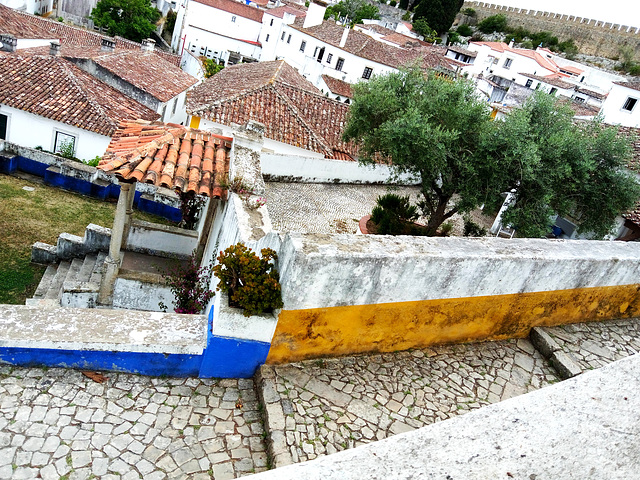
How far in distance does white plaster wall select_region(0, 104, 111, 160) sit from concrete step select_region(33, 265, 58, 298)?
919cm

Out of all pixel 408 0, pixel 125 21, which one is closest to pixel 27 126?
pixel 125 21

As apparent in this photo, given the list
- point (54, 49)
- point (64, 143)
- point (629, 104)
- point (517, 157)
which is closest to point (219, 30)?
point (54, 49)

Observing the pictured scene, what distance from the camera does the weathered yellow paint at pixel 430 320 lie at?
452cm

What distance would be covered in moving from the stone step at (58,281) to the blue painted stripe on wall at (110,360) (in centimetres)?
590

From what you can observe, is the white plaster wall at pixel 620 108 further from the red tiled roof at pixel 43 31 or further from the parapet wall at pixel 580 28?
the parapet wall at pixel 580 28

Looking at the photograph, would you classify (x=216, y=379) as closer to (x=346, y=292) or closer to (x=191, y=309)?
(x=346, y=292)

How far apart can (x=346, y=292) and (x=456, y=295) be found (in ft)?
4.39

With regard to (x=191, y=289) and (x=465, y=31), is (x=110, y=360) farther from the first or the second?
(x=465, y=31)

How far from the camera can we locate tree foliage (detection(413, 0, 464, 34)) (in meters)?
66.4

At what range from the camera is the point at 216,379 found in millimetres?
4555

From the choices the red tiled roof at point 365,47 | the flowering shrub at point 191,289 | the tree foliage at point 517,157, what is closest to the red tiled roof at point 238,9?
the red tiled roof at point 365,47

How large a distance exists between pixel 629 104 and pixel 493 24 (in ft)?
163

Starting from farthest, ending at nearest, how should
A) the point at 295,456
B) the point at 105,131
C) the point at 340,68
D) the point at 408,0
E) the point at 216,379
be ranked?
the point at 408,0
the point at 340,68
the point at 105,131
the point at 216,379
the point at 295,456

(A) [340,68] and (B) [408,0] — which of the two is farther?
(B) [408,0]
